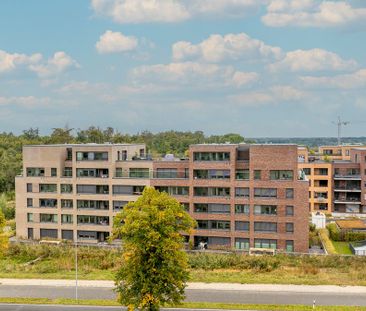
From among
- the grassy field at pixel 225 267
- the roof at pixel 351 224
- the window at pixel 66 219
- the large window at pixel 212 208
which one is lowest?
the grassy field at pixel 225 267

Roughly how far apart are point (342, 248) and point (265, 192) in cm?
1283

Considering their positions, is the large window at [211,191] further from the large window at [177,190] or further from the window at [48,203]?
the window at [48,203]

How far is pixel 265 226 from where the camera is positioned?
2413 inches

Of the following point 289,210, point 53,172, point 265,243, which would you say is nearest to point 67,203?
point 53,172

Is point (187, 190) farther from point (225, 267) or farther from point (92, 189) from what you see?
point (225, 267)

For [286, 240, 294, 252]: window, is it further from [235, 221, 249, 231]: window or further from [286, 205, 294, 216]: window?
[235, 221, 249, 231]: window

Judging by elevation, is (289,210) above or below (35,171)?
below

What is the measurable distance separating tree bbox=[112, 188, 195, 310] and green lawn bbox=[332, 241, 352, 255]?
35.5 metres

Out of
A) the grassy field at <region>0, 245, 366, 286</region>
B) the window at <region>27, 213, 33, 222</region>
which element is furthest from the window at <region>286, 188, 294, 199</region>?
the window at <region>27, 213, 33, 222</region>

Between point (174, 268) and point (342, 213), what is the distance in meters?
64.6

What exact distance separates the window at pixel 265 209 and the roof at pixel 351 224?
47.3 feet

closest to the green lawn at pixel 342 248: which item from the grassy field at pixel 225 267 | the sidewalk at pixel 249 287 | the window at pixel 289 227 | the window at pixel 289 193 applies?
the grassy field at pixel 225 267

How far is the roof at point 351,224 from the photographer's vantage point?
2717 inches

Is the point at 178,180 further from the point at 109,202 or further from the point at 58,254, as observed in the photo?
the point at 58,254
